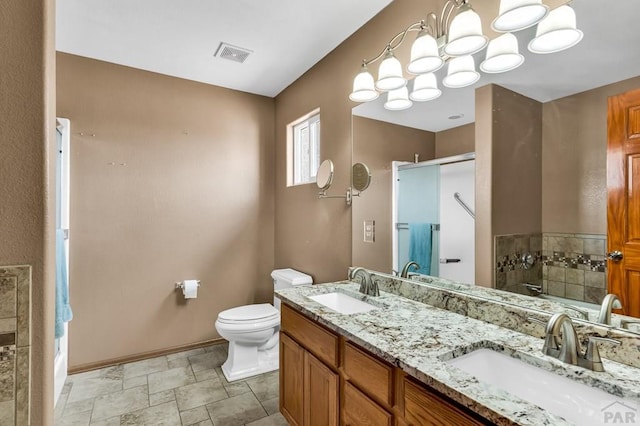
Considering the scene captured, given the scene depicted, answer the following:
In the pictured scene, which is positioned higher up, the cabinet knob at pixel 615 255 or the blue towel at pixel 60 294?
the cabinet knob at pixel 615 255

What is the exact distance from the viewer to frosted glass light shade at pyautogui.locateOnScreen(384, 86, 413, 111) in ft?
6.23

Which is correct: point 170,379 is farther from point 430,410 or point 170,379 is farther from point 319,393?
point 430,410

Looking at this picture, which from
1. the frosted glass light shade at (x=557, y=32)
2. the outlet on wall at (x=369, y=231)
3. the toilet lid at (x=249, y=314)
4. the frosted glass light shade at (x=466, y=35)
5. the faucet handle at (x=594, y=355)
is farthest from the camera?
the toilet lid at (x=249, y=314)

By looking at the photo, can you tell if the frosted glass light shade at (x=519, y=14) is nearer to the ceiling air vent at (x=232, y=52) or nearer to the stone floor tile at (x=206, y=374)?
the ceiling air vent at (x=232, y=52)

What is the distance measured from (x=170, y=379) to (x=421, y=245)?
2.19 metres

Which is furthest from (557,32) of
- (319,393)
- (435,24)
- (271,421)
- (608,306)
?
(271,421)

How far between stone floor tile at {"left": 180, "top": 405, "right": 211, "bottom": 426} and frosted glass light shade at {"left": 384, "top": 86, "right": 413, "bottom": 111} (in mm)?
2296

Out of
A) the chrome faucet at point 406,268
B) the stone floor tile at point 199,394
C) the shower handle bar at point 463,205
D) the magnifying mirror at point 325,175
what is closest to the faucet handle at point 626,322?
the shower handle bar at point 463,205

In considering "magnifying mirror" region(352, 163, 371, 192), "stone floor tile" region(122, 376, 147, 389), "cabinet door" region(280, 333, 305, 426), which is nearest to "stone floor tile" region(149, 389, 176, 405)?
"stone floor tile" region(122, 376, 147, 389)

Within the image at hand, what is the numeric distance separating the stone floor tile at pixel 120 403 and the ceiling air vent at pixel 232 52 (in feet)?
8.72

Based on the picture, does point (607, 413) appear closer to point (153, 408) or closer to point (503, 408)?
point (503, 408)

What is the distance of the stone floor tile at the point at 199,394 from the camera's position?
2184mm

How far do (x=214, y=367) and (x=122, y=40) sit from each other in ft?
8.82

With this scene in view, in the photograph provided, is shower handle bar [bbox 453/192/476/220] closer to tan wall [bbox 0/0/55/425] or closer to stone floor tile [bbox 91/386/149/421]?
tan wall [bbox 0/0/55/425]
